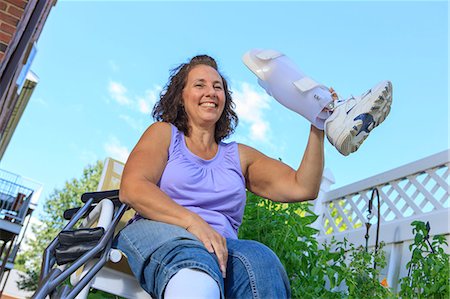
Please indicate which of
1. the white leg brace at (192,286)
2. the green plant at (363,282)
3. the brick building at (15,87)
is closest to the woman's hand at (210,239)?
the white leg brace at (192,286)

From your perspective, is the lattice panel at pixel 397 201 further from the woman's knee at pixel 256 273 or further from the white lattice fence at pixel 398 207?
the woman's knee at pixel 256 273

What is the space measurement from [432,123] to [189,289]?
382 cm

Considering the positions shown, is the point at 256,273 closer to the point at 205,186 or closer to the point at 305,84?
the point at 205,186

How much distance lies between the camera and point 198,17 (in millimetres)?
8242

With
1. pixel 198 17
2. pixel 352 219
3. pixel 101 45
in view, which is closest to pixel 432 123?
pixel 352 219

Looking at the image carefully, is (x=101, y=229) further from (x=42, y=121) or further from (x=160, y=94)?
(x=42, y=121)

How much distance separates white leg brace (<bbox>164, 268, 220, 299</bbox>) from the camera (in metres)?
1.06

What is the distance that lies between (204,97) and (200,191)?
0.28 metres

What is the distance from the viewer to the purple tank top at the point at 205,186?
4.54ft

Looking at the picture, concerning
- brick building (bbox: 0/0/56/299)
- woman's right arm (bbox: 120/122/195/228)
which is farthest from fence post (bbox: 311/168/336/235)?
woman's right arm (bbox: 120/122/195/228)

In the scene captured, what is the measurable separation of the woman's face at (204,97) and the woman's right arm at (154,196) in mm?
147

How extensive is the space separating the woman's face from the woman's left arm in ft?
0.46

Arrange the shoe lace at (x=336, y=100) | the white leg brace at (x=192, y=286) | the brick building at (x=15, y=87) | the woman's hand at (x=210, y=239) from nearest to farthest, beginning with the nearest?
the white leg brace at (x=192, y=286) < the woman's hand at (x=210, y=239) < the shoe lace at (x=336, y=100) < the brick building at (x=15, y=87)

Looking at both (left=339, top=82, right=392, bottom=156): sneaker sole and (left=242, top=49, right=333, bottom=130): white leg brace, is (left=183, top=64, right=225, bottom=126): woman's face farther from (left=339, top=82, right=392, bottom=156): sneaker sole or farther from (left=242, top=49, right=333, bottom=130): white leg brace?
(left=339, top=82, right=392, bottom=156): sneaker sole
